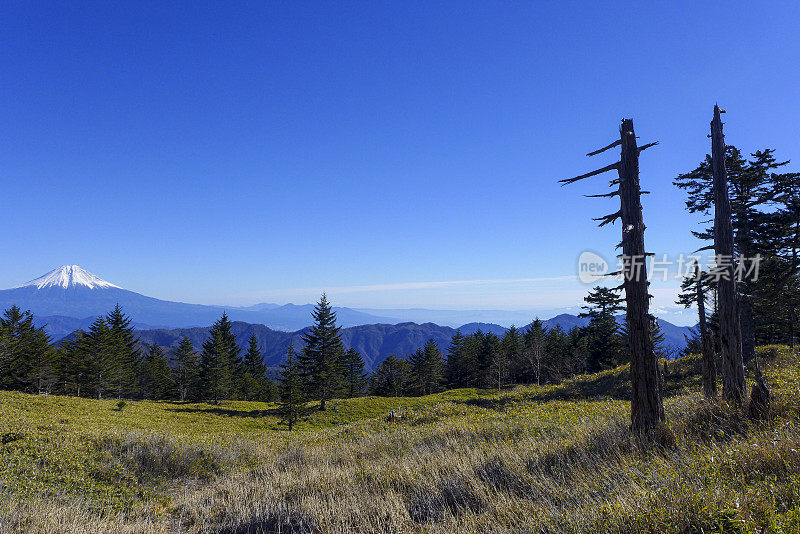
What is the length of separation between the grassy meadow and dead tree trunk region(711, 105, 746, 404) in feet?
2.83

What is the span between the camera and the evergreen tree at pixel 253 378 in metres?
58.8

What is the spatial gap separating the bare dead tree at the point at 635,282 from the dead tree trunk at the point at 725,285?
214 cm

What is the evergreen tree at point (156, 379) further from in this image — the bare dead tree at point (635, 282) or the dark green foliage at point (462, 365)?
the bare dead tree at point (635, 282)

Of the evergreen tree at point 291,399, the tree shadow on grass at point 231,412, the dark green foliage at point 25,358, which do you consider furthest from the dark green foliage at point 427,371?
the dark green foliage at point 25,358

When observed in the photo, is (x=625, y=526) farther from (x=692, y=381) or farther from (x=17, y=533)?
(x=692, y=381)

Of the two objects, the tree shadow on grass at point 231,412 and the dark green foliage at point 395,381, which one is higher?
the tree shadow on grass at point 231,412

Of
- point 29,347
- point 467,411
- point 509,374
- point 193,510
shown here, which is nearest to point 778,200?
point 467,411

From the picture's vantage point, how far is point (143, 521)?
19.4 feet

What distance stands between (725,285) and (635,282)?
3810 millimetres

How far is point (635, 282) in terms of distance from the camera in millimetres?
7375

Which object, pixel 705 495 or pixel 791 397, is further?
pixel 791 397

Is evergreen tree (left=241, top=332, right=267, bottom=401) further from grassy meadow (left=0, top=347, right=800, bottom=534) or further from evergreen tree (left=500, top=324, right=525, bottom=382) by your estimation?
grassy meadow (left=0, top=347, right=800, bottom=534)

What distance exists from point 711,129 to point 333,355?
34405mm

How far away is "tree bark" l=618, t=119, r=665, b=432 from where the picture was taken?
7.09 meters
